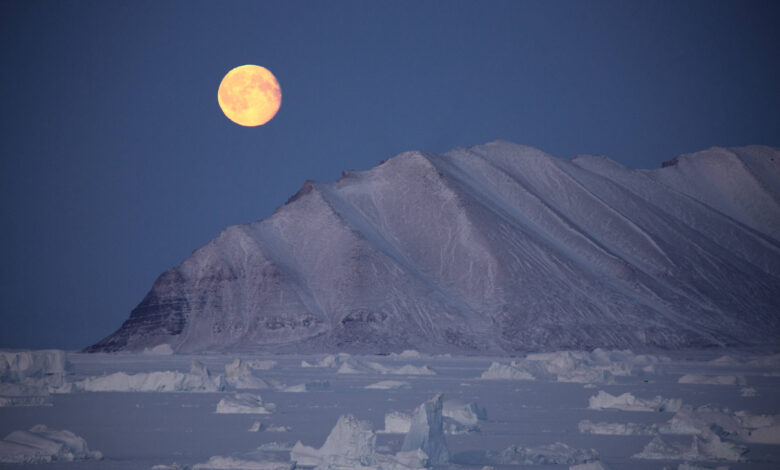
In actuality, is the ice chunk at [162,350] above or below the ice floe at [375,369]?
below

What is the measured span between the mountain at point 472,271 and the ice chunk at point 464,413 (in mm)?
57309

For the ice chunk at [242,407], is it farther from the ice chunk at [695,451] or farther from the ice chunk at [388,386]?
the ice chunk at [695,451]

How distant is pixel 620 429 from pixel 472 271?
7041 centimetres

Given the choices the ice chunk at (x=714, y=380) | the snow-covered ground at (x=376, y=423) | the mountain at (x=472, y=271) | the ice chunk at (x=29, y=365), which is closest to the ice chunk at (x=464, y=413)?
the snow-covered ground at (x=376, y=423)

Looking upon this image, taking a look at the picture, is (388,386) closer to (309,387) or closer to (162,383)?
(309,387)

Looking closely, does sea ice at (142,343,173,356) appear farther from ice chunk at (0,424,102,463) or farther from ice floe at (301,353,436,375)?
ice chunk at (0,424,102,463)

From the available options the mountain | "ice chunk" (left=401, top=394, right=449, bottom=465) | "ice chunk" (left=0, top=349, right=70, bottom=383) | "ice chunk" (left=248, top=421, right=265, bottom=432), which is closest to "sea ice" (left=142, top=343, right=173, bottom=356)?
the mountain

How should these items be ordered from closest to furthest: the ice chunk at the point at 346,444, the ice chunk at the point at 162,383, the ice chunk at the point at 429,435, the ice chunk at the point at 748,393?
the ice chunk at the point at 346,444
the ice chunk at the point at 429,435
the ice chunk at the point at 748,393
the ice chunk at the point at 162,383

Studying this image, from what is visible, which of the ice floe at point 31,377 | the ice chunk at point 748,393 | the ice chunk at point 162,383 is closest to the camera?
the ice floe at point 31,377

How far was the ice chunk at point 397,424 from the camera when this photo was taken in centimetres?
1797

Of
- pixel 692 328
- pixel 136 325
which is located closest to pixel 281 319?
pixel 136 325

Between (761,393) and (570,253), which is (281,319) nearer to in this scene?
(570,253)

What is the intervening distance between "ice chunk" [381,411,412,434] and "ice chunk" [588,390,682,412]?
22.8ft

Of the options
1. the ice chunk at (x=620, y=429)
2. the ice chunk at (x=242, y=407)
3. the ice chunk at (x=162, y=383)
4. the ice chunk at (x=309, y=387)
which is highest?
the ice chunk at (x=620, y=429)
